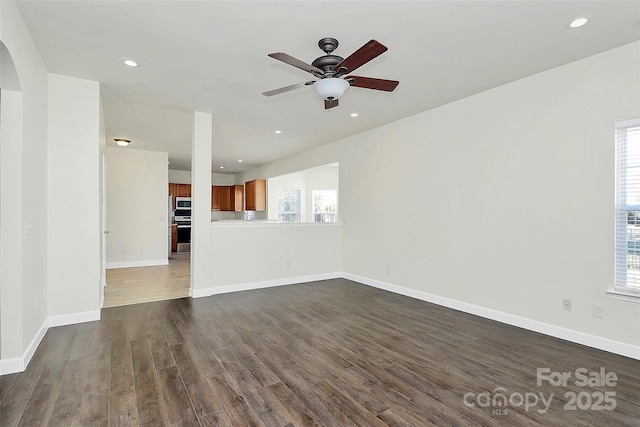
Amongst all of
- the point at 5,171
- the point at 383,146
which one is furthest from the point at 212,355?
the point at 383,146

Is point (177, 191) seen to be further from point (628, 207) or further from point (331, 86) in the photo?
point (628, 207)

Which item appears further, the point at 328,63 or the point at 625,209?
the point at 625,209

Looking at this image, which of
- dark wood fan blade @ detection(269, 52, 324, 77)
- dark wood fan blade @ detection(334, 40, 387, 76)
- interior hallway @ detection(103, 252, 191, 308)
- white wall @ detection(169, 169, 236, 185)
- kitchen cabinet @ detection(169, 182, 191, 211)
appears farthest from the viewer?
white wall @ detection(169, 169, 236, 185)

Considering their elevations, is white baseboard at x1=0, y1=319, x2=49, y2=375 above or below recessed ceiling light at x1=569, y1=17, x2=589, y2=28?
below

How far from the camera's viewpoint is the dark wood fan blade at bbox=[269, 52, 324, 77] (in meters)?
2.21

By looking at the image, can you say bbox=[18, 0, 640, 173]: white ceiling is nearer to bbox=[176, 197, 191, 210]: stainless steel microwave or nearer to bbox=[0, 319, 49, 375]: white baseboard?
bbox=[0, 319, 49, 375]: white baseboard

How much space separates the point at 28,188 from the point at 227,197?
8.52m

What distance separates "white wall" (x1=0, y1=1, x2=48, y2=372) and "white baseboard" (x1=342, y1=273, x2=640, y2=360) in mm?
4326

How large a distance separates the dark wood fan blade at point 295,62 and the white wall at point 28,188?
1.72m

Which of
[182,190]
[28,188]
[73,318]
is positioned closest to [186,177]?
[182,190]

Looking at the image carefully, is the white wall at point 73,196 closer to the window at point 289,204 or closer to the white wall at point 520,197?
the white wall at point 520,197

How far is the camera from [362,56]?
7.35 ft

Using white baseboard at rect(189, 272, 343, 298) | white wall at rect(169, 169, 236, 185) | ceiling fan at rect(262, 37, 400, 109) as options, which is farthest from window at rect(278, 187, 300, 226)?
ceiling fan at rect(262, 37, 400, 109)

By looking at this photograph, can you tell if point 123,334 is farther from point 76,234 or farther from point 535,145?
point 535,145
